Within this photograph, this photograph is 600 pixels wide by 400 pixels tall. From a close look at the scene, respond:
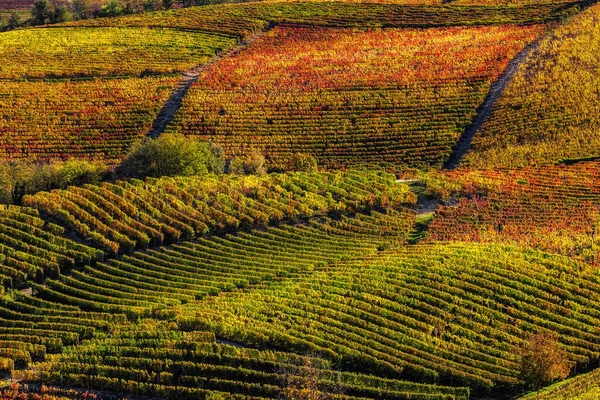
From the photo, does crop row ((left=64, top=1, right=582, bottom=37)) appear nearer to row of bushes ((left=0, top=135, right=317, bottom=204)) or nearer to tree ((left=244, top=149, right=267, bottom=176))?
tree ((left=244, top=149, right=267, bottom=176))

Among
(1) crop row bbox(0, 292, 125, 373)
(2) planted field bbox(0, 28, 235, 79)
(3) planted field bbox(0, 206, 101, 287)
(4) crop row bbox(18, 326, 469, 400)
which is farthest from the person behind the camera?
Result: (2) planted field bbox(0, 28, 235, 79)

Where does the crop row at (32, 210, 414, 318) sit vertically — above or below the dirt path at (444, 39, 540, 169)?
below

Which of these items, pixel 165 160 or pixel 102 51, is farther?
pixel 102 51

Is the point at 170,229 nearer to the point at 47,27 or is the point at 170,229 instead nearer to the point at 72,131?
the point at 72,131

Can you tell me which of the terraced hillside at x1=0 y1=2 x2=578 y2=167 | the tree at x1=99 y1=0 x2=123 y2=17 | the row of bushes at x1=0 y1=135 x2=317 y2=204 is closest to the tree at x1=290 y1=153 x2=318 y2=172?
the row of bushes at x1=0 y1=135 x2=317 y2=204

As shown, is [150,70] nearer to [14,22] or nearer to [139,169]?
[139,169]

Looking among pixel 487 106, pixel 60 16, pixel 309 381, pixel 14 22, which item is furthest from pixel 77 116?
pixel 309 381

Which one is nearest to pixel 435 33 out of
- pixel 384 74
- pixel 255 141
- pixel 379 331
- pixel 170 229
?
pixel 384 74
